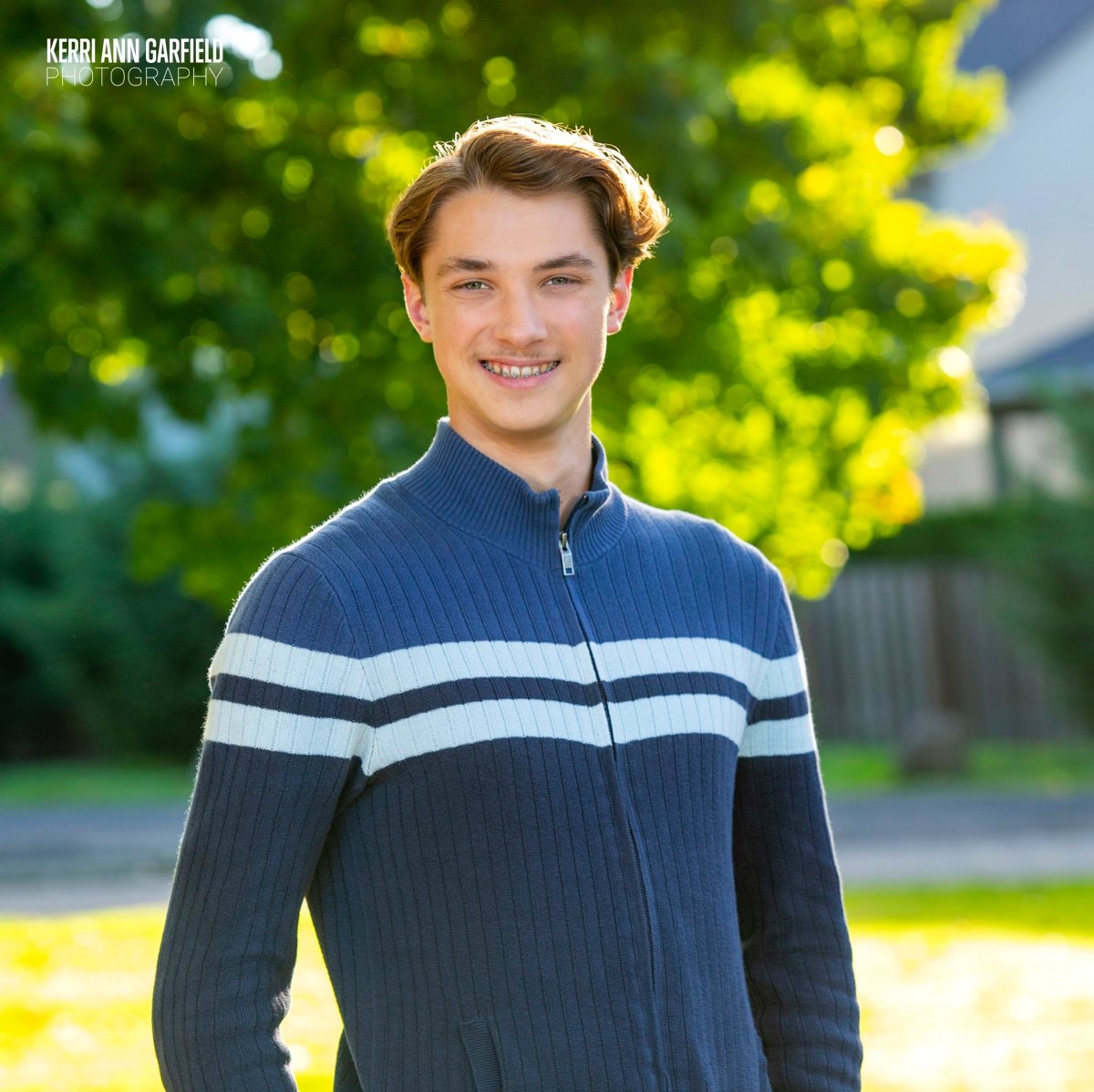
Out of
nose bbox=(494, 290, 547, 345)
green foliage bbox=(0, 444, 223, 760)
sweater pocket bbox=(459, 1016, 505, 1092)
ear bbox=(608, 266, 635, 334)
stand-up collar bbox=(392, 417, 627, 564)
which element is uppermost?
green foliage bbox=(0, 444, 223, 760)

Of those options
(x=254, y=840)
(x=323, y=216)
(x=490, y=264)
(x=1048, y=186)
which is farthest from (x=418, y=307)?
(x=1048, y=186)

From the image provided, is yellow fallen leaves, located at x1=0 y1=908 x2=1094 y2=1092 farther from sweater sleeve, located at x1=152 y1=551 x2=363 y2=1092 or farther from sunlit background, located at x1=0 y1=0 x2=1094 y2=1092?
sweater sleeve, located at x1=152 y1=551 x2=363 y2=1092

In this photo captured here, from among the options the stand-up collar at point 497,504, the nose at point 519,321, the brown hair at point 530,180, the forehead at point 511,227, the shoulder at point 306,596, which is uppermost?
the brown hair at point 530,180

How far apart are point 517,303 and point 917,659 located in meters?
16.5

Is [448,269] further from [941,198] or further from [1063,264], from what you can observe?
[941,198]

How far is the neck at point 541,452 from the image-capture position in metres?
2.27

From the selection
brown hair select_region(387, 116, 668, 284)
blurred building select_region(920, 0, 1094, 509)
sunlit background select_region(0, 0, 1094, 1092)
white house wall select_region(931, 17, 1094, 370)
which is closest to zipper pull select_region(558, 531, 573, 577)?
brown hair select_region(387, 116, 668, 284)

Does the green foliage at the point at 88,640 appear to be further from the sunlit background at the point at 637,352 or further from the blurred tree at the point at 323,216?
the blurred tree at the point at 323,216

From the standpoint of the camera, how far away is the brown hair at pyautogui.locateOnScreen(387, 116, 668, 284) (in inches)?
84.8

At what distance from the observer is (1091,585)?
48.6 ft

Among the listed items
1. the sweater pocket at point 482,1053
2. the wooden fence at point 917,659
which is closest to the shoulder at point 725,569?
the sweater pocket at point 482,1053

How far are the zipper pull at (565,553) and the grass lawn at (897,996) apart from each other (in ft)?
12.0

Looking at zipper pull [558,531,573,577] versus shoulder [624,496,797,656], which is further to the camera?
shoulder [624,496,797,656]

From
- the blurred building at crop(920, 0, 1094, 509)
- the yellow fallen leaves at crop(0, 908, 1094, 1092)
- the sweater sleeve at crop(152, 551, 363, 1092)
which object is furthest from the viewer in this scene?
the blurred building at crop(920, 0, 1094, 509)
